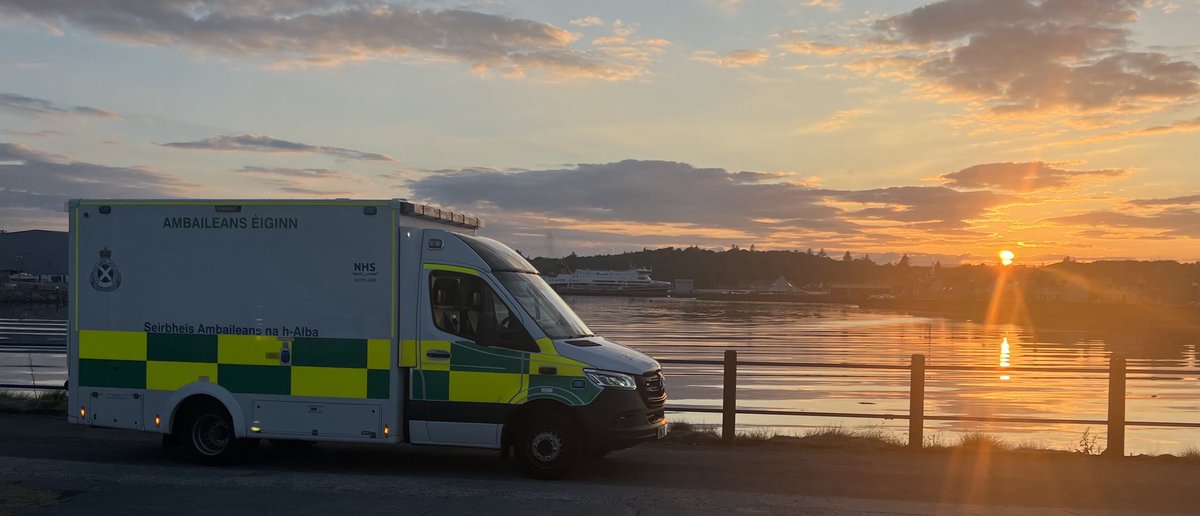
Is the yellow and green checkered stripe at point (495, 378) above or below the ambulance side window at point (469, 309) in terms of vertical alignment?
below

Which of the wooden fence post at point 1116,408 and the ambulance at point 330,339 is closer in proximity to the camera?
the ambulance at point 330,339

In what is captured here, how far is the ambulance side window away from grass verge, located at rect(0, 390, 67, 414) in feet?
23.4

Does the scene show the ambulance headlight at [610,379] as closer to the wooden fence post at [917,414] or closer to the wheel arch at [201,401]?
the wheel arch at [201,401]

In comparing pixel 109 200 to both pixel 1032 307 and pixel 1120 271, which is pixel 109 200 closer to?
pixel 1032 307

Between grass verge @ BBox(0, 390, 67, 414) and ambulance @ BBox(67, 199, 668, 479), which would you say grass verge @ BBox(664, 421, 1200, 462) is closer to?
ambulance @ BBox(67, 199, 668, 479)

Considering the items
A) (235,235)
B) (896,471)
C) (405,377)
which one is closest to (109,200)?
(235,235)

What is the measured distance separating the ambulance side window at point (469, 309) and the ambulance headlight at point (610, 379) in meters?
0.77

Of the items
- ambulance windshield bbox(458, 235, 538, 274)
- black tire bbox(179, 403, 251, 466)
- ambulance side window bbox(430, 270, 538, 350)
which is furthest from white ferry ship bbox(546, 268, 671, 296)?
ambulance side window bbox(430, 270, 538, 350)

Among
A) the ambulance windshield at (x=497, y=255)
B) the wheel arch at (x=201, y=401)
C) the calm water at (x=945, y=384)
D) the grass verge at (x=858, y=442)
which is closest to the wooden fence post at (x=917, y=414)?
the grass verge at (x=858, y=442)

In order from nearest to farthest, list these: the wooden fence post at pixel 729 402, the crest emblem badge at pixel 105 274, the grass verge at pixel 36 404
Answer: the crest emblem badge at pixel 105 274 → the wooden fence post at pixel 729 402 → the grass verge at pixel 36 404

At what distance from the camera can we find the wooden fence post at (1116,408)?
463 inches

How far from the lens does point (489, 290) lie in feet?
32.2

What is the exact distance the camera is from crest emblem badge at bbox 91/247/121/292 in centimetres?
1048

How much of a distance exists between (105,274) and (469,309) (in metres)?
3.92
